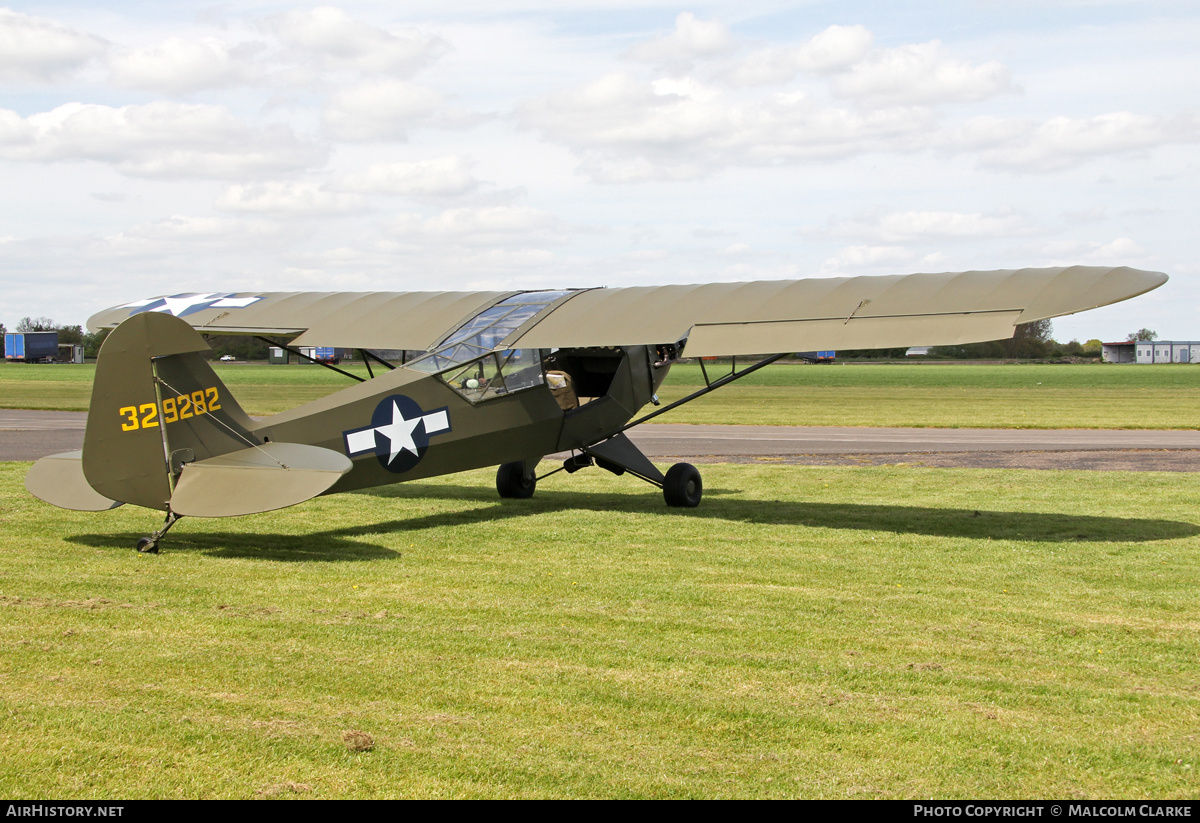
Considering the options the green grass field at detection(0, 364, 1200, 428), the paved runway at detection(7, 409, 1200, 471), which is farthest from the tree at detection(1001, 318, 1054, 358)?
the paved runway at detection(7, 409, 1200, 471)

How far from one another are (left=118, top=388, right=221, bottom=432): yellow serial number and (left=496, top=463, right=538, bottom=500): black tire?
194 inches

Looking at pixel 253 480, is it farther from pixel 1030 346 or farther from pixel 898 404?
pixel 1030 346

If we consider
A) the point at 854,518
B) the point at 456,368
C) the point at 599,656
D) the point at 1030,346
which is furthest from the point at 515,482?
the point at 1030,346

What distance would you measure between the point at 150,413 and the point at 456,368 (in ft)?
11.7

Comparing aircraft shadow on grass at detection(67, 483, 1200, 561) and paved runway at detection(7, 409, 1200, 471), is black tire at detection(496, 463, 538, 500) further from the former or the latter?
paved runway at detection(7, 409, 1200, 471)

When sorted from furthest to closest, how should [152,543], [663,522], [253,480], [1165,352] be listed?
1. [1165,352]
2. [663,522]
3. [152,543]
4. [253,480]

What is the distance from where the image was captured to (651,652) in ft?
19.1

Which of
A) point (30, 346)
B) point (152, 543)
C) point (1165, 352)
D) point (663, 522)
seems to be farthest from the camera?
point (1165, 352)

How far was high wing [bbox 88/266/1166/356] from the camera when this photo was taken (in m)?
9.53

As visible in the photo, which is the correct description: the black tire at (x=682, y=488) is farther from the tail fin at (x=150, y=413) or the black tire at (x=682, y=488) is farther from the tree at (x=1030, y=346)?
the tree at (x=1030, y=346)

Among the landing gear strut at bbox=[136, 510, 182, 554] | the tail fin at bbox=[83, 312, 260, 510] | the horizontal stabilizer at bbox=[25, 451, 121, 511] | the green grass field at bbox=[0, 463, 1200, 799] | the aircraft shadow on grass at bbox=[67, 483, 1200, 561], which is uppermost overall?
the tail fin at bbox=[83, 312, 260, 510]

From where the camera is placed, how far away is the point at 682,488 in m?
12.3
